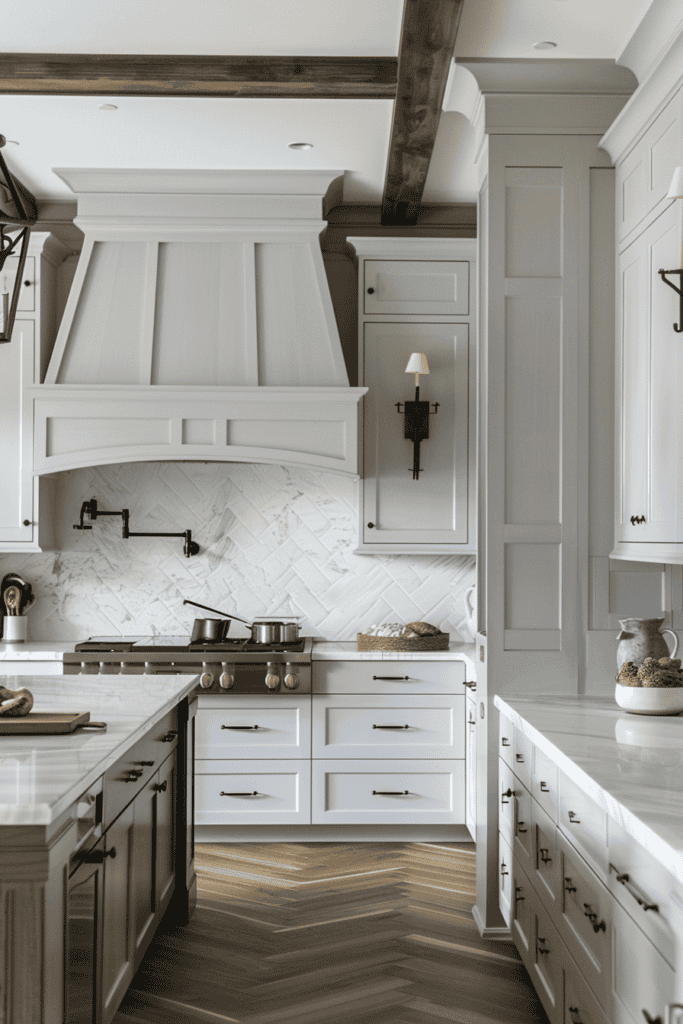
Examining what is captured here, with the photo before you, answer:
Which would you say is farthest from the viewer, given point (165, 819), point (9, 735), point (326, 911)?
point (326, 911)

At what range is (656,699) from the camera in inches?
104

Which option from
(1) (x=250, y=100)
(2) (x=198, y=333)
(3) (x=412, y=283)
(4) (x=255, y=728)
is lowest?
(4) (x=255, y=728)

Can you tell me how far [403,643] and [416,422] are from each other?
3.48 feet

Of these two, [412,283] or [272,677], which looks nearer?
[272,677]

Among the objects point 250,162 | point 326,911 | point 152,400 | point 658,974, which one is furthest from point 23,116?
point 658,974

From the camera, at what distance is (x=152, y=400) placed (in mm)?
4402

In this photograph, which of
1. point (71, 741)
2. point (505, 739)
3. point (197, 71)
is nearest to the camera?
point (71, 741)

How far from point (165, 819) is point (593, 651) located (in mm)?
1544

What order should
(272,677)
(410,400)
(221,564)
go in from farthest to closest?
(221,564), (410,400), (272,677)

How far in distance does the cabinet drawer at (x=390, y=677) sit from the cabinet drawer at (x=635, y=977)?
2.49 m

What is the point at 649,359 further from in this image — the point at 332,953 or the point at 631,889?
the point at 332,953

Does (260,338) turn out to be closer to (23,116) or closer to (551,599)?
(23,116)

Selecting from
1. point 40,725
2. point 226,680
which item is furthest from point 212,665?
point 40,725

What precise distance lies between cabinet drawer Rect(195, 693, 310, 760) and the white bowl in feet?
6.44
